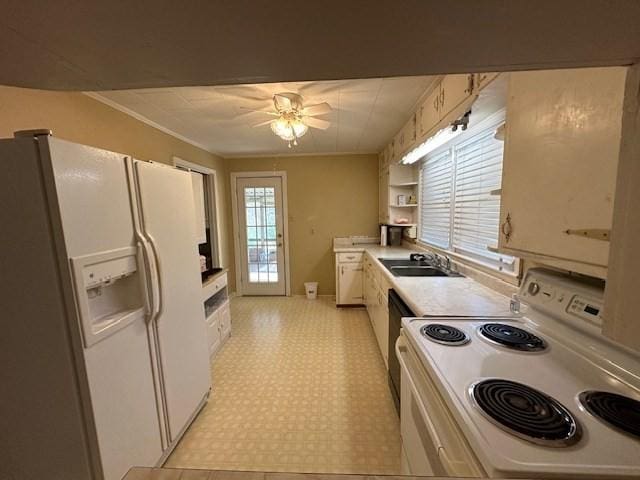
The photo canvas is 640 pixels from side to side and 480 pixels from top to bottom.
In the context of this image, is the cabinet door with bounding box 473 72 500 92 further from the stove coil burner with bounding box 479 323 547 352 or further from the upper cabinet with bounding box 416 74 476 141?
→ the stove coil burner with bounding box 479 323 547 352

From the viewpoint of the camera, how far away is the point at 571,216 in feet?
2.86

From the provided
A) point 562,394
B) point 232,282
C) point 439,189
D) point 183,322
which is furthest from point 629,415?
point 232,282

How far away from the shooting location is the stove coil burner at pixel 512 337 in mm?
1045

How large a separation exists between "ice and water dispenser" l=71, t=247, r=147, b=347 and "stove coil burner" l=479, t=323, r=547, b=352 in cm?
167

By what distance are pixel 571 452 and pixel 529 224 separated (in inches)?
30.1

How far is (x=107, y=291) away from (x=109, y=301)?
5cm

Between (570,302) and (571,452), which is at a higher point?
(570,302)

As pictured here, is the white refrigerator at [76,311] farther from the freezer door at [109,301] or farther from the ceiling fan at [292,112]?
the ceiling fan at [292,112]

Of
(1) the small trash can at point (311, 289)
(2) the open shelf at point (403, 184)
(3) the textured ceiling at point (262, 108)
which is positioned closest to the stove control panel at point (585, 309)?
(3) the textured ceiling at point (262, 108)

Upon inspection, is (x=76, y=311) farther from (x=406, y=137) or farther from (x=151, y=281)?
(x=406, y=137)

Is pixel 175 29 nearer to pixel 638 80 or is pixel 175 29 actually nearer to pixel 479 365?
pixel 638 80

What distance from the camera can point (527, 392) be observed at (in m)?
0.80

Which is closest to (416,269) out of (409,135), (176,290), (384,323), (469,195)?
(384,323)

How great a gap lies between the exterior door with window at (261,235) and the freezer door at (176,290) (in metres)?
2.60
